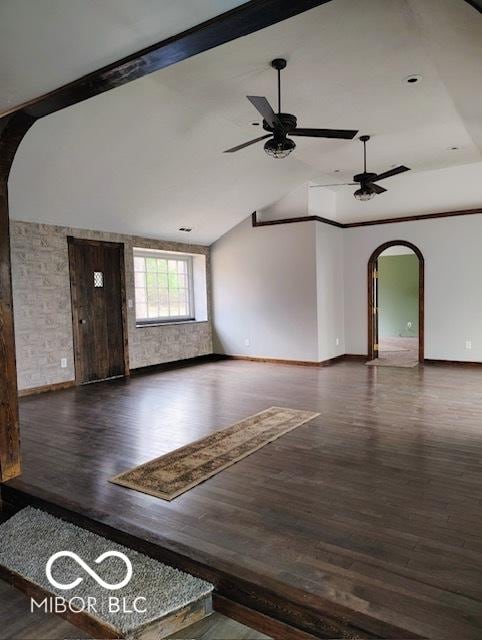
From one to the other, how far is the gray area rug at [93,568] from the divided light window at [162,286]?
5254 mm

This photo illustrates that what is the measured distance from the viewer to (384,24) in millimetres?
3076

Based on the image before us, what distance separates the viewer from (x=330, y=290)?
7.97 meters

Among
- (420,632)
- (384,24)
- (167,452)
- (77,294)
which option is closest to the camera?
(420,632)

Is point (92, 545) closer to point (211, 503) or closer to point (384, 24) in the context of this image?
point (211, 503)

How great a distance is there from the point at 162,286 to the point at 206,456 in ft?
17.2

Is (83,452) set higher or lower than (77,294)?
lower

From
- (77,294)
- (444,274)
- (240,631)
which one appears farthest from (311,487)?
(444,274)

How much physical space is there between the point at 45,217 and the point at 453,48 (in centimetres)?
500

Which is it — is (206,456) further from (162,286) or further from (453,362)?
(453,362)

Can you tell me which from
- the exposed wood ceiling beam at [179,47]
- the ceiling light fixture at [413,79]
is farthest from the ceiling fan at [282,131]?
the exposed wood ceiling beam at [179,47]

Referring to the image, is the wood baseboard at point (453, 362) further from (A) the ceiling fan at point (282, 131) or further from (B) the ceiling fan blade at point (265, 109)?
(B) the ceiling fan blade at point (265, 109)

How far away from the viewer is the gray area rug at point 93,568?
6.45 ft

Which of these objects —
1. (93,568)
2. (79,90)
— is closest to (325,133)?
(79,90)

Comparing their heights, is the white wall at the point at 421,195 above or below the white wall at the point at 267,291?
above
